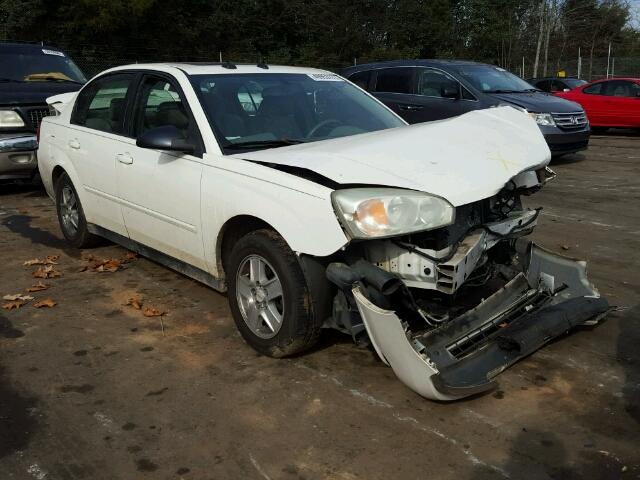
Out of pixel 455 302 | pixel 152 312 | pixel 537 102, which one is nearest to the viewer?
pixel 455 302

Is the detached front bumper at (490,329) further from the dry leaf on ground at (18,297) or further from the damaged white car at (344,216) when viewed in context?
the dry leaf on ground at (18,297)

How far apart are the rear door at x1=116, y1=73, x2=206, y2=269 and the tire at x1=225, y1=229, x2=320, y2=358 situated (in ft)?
1.62

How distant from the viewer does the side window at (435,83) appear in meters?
10.5

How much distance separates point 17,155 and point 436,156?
21.4 ft

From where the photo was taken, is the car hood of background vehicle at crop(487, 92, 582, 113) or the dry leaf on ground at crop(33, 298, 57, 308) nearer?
the dry leaf on ground at crop(33, 298, 57, 308)

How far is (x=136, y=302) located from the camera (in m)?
4.82

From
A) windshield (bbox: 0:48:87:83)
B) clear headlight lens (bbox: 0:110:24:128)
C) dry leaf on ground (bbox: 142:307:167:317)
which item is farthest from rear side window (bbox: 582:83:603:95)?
dry leaf on ground (bbox: 142:307:167:317)

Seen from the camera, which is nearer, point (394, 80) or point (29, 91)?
point (29, 91)

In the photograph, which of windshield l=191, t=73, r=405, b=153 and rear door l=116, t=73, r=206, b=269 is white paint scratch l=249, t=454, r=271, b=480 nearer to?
rear door l=116, t=73, r=206, b=269

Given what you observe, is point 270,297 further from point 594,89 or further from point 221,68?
point 594,89

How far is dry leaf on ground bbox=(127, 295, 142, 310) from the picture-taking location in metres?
4.75

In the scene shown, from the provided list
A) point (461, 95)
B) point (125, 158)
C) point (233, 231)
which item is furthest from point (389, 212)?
point (461, 95)

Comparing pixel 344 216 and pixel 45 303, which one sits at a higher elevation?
pixel 344 216

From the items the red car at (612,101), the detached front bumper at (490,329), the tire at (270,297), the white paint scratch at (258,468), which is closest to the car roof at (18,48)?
the tire at (270,297)
